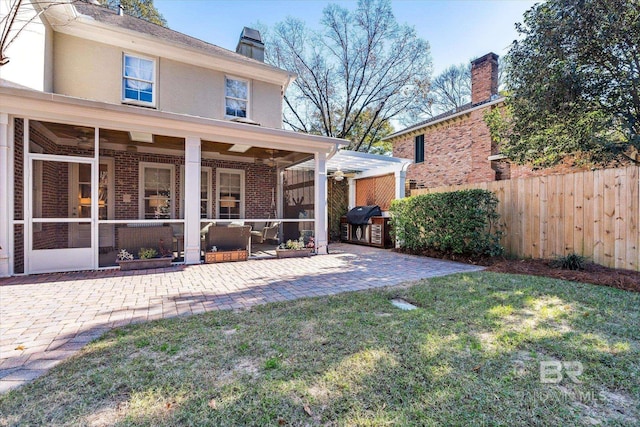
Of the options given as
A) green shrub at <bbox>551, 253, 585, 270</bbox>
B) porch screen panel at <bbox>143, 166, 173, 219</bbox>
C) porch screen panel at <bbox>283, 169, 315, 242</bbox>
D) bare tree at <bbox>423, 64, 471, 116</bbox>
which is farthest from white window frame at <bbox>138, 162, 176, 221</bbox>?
bare tree at <bbox>423, 64, 471, 116</bbox>

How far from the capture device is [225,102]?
9852mm

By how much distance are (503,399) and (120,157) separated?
34.0 feet

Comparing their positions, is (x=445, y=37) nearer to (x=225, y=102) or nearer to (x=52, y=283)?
(x=225, y=102)

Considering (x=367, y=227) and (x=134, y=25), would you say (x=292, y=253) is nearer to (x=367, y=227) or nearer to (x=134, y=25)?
(x=367, y=227)

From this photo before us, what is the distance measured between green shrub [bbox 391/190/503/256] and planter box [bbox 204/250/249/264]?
4.70 m

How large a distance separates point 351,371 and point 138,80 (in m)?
9.71

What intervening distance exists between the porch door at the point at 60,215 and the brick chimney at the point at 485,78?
48.2 feet

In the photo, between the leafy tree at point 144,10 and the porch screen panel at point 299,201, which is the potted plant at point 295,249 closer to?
the porch screen panel at point 299,201

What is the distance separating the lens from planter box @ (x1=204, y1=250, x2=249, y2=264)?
701cm

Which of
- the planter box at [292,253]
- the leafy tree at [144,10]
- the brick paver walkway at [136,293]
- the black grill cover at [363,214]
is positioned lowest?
the brick paver walkway at [136,293]

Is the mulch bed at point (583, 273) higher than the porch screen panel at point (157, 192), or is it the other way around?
the porch screen panel at point (157, 192)

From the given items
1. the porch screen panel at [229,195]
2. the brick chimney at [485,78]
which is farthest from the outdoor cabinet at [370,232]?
the brick chimney at [485,78]

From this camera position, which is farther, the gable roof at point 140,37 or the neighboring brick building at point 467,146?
the neighboring brick building at point 467,146

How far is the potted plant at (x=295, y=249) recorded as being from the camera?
7.92m
